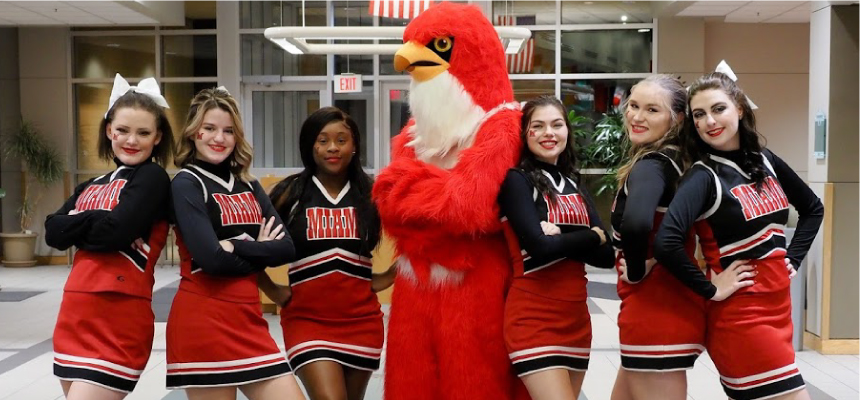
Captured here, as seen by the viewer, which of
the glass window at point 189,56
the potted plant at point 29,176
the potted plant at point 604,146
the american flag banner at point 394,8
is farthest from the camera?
the glass window at point 189,56

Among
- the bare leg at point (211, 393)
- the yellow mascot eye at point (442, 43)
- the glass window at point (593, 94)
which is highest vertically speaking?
the glass window at point (593, 94)

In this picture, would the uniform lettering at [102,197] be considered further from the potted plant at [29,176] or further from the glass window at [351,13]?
the potted plant at [29,176]

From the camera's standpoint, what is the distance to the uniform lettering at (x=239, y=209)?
2.62 m

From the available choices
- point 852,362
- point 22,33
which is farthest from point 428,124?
point 22,33

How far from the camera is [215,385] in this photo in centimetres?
256

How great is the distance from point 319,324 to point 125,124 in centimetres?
94

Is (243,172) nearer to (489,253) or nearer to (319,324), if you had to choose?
(319,324)

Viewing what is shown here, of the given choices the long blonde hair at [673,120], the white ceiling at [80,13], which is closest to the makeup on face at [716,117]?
the long blonde hair at [673,120]

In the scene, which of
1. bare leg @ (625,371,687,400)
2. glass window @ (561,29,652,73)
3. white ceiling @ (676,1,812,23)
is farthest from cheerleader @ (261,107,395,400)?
glass window @ (561,29,652,73)

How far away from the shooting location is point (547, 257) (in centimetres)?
249

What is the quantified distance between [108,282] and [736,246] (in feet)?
6.27

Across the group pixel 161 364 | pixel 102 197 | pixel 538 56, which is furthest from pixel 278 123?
pixel 102 197

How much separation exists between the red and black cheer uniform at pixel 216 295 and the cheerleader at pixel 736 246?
4.12 feet

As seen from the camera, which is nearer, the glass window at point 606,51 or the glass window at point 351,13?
the glass window at point 606,51
